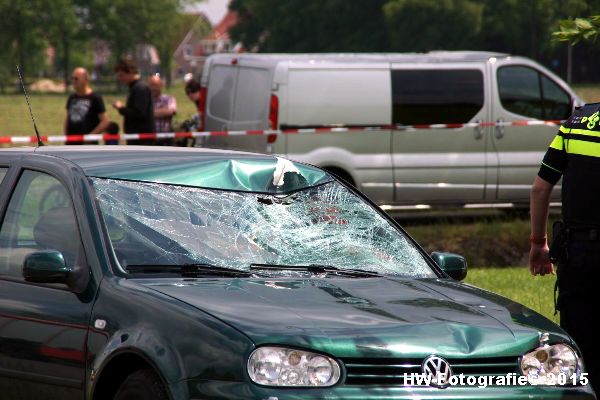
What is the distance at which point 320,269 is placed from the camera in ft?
18.1

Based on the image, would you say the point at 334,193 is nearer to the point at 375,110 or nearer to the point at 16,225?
the point at 16,225

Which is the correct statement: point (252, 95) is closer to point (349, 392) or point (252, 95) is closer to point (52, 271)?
point (52, 271)

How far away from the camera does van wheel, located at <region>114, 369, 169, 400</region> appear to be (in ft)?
15.2

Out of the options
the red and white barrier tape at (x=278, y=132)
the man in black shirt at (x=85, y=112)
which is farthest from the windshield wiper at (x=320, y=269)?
the man in black shirt at (x=85, y=112)

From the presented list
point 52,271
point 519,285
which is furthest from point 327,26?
point 52,271

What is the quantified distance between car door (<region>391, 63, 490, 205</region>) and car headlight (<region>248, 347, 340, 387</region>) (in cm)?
1258

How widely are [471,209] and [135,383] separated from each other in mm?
14173

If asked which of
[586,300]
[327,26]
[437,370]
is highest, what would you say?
[437,370]

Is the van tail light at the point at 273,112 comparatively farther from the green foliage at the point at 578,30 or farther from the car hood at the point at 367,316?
the car hood at the point at 367,316

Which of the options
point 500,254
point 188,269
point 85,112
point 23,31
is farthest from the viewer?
point 23,31

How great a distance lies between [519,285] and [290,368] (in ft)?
25.4

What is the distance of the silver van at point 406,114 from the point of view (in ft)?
54.0

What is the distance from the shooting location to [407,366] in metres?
4.52

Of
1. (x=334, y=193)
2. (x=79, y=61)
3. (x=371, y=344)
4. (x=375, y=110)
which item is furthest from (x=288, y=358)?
(x=79, y=61)
